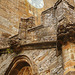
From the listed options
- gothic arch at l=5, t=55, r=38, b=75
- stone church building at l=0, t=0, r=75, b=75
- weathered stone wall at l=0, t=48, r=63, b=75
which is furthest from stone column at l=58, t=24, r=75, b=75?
gothic arch at l=5, t=55, r=38, b=75

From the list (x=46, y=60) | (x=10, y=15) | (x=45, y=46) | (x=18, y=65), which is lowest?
(x=18, y=65)

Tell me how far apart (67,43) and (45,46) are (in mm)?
794

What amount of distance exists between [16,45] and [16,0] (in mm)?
4769

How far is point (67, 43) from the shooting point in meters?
3.62

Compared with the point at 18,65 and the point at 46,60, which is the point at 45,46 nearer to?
the point at 46,60

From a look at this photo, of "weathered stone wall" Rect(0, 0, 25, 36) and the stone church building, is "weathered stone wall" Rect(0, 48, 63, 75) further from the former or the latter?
"weathered stone wall" Rect(0, 0, 25, 36)

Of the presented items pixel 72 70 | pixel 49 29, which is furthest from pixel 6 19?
pixel 72 70

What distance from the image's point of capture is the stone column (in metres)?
3.39

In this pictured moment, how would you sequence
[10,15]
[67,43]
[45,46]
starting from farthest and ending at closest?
[10,15] < [45,46] < [67,43]

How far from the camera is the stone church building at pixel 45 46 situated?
11.8 feet

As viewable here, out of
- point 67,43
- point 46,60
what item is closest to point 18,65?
point 46,60

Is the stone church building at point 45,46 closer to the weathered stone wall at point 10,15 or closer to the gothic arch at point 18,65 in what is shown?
the gothic arch at point 18,65

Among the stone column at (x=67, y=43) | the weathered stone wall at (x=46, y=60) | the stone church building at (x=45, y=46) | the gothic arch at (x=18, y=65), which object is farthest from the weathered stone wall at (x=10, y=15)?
the stone column at (x=67, y=43)

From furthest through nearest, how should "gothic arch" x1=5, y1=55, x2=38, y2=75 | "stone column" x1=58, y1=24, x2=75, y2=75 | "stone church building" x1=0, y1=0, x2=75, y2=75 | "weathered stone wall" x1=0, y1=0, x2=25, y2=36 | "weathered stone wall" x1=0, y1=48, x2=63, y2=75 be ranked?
"weathered stone wall" x1=0, y1=0, x2=25, y2=36
"gothic arch" x1=5, y1=55, x2=38, y2=75
"weathered stone wall" x1=0, y1=48, x2=63, y2=75
"stone church building" x1=0, y1=0, x2=75, y2=75
"stone column" x1=58, y1=24, x2=75, y2=75
